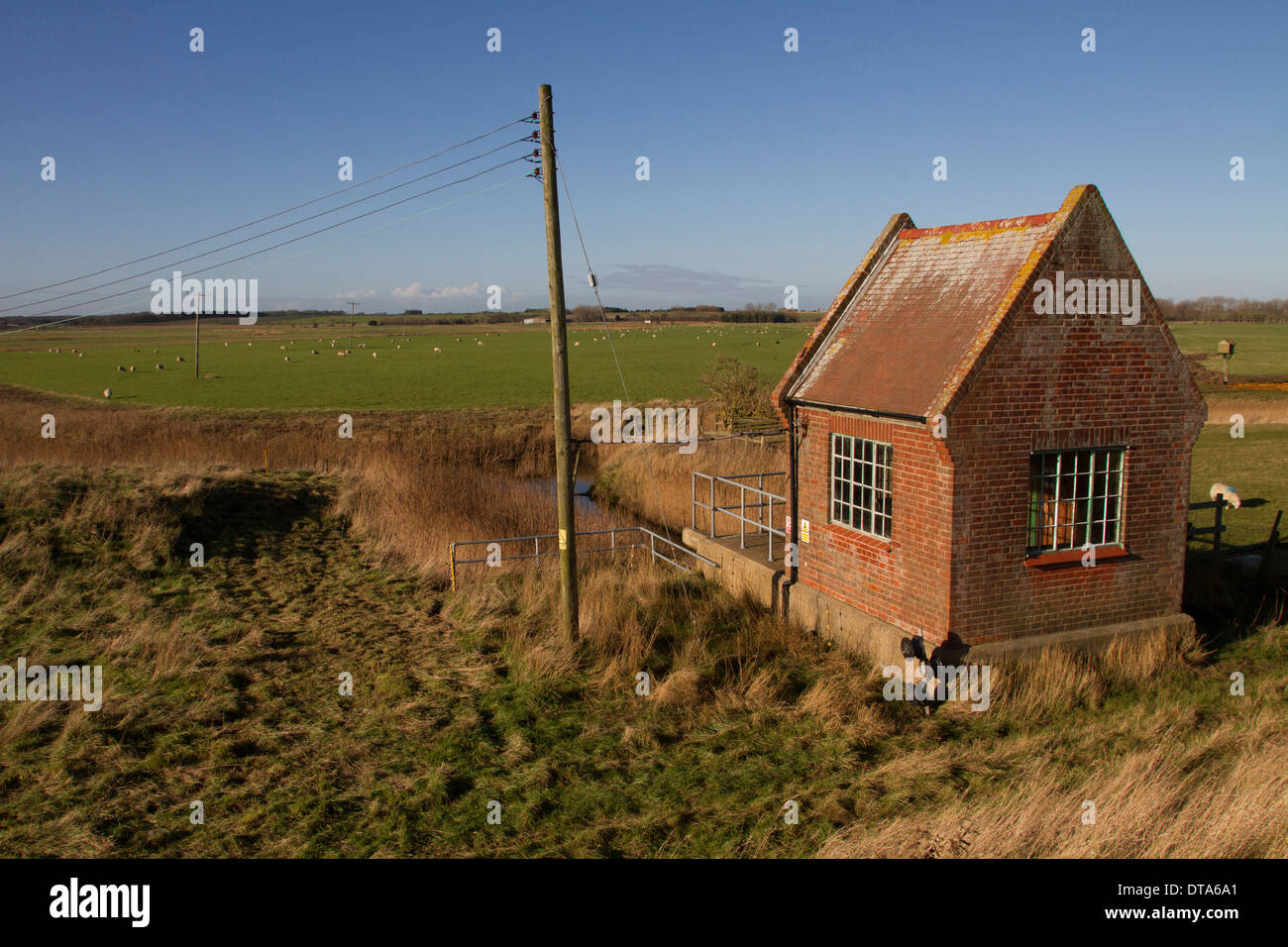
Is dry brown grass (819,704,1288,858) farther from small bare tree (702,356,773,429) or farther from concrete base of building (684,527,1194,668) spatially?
small bare tree (702,356,773,429)

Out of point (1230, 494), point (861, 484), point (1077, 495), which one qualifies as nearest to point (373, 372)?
point (1230, 494)

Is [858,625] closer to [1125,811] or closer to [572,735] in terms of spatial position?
[572,735]

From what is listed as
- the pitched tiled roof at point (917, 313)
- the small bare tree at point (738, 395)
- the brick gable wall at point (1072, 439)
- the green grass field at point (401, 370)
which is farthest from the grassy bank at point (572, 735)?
the green grass field at point (401, 370)

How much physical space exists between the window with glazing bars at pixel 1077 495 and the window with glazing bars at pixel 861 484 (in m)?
1.79

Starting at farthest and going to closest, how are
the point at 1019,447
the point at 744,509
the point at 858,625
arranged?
the point at 744,509, the point at 858,625, the point at 1019,447

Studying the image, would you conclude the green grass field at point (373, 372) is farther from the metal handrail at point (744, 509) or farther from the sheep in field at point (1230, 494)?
the sheep in field at point (1230, 494)

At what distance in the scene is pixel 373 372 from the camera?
65.3 m

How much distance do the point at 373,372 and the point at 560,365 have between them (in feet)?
192

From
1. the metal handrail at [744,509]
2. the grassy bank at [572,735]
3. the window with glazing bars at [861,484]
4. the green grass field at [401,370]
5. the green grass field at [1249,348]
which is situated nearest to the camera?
the grassy bank at [572,735]

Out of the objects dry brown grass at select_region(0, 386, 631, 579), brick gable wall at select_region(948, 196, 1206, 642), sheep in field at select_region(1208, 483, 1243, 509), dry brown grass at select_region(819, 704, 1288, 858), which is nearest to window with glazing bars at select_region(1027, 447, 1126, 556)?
brick gable wall at select_region(948, 196, 1206, 642)

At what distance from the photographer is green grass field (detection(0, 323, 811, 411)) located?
49.5m

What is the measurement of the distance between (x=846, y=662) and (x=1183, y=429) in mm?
5303

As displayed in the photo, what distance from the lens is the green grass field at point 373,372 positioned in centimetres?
4953
